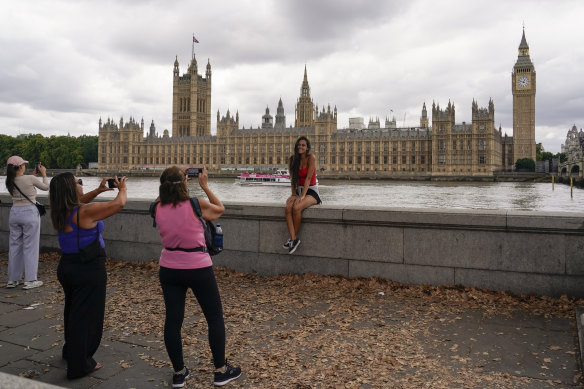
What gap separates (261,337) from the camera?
12.5 ft

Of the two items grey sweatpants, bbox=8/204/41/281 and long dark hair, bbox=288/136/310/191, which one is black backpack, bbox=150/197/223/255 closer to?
long dark hair, bbox=288/136/310/191

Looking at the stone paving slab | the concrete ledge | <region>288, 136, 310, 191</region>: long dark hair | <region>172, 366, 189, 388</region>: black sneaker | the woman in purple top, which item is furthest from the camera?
<region>288, 136, 310, 191</region>: long dark hair

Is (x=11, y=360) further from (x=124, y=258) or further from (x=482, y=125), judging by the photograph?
(x=482, y=125)

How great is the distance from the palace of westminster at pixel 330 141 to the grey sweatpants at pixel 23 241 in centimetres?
7269

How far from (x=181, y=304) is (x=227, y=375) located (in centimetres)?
57

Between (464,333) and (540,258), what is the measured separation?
5.01 feet

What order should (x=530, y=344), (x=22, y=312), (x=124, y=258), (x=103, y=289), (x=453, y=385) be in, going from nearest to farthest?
(x=453, y=385), (x=103, y=289), (x=530, y=344), (x=22, y=312), (x=124, y=258)

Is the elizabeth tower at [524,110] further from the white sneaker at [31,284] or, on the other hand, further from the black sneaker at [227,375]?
the black sneaker at [227,375]

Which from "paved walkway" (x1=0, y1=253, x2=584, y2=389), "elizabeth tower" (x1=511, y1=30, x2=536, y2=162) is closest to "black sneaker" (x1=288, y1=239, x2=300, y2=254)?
"paved walkway" (x1=0, y1=253, x2=584, y2=389)

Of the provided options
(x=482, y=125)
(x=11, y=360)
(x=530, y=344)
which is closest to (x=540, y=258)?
(x=530, y=344)

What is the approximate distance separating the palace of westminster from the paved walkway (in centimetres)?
7333

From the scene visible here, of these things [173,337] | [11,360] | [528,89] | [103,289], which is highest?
[528,89]

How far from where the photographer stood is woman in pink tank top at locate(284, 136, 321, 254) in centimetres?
547

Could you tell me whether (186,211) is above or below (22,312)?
above
